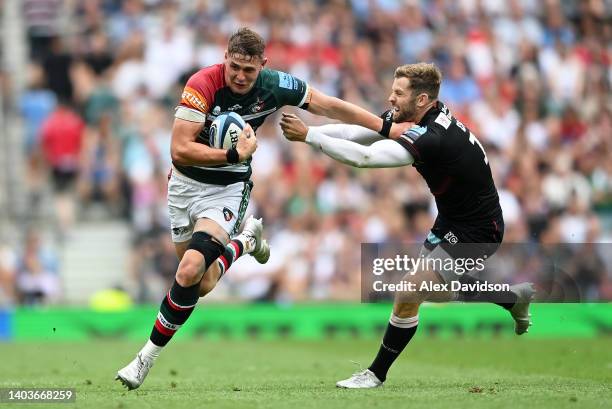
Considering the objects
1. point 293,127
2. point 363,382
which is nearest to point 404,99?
point 293,127

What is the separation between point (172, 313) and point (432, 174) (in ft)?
8.36

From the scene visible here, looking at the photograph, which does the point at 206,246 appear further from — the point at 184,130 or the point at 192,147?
the point at 184,130

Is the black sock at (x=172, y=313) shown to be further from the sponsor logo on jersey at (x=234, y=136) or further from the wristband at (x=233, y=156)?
the sponsor logo on jersey at (x=234, y=136)

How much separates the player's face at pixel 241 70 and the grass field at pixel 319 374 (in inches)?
106

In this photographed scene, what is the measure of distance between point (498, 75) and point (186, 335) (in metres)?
8.72

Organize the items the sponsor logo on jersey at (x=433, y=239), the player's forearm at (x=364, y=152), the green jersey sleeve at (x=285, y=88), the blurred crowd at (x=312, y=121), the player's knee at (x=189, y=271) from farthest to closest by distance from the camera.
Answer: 1. the blurred crowd at (x=312, y=121)
2. the green jersey sleeve at (x=285, y=88)
3. the sponsor logo on jersey at (x=433, y=239)
4. the player's knee at (x=189, y=271)
5. the player's forearm at (x=364, y=152)

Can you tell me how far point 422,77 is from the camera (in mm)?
9281

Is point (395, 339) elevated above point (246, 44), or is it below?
below

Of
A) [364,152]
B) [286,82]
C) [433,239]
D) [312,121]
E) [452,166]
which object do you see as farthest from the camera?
[312,121]

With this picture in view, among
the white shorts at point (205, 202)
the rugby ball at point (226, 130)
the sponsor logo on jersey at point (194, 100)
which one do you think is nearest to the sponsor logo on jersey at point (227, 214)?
the white shorts at point (205, 202)

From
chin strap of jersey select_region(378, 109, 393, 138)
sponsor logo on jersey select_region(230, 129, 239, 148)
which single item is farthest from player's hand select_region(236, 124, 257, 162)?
chin strap of jersey select_region(378, 109, 393, 138)

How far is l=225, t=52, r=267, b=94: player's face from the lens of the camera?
9328 millimetres

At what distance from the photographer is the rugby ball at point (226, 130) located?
30.7ft

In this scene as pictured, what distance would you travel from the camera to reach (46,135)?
19031 mm
